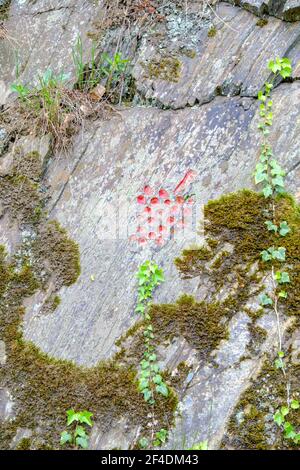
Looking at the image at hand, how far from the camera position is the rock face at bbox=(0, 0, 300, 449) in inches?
132

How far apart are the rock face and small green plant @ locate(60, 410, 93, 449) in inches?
2.9

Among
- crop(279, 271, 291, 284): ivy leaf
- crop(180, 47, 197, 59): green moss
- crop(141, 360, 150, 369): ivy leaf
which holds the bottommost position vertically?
crop(141, 360, 150, 369): ivy leaf

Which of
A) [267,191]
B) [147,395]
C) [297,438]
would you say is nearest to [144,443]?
[147,395]

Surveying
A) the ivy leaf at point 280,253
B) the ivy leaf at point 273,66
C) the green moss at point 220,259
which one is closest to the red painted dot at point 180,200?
the green moss at point 220,259

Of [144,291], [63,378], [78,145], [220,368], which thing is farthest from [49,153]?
[220,368]

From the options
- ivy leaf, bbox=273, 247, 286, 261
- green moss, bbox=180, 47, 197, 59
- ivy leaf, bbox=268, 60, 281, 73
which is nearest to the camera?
ivy leaf, bbox=273, 247, 286, 261

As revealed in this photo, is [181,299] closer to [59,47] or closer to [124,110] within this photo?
[124,110]

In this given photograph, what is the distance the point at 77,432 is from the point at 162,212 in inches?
56.4

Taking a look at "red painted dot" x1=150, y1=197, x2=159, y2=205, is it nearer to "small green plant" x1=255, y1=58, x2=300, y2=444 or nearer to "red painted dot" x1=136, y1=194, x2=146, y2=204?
"red painted dot" x1=136, y1=194, x2=146, y2=204

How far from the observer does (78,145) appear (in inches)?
161

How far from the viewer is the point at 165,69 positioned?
416 cm

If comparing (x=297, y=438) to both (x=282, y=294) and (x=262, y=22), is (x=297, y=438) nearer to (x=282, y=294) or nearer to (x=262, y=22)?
(x=282, y=294)

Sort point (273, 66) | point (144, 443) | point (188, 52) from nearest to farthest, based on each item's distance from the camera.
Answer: point (144, 443) < point (273, 66) < point (188, 52)

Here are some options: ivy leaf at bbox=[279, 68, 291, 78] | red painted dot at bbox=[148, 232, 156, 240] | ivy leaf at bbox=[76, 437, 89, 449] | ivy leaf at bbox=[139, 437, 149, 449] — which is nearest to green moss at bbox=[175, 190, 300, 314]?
red painted dot at bbox=[148, 232, 156, 240]
